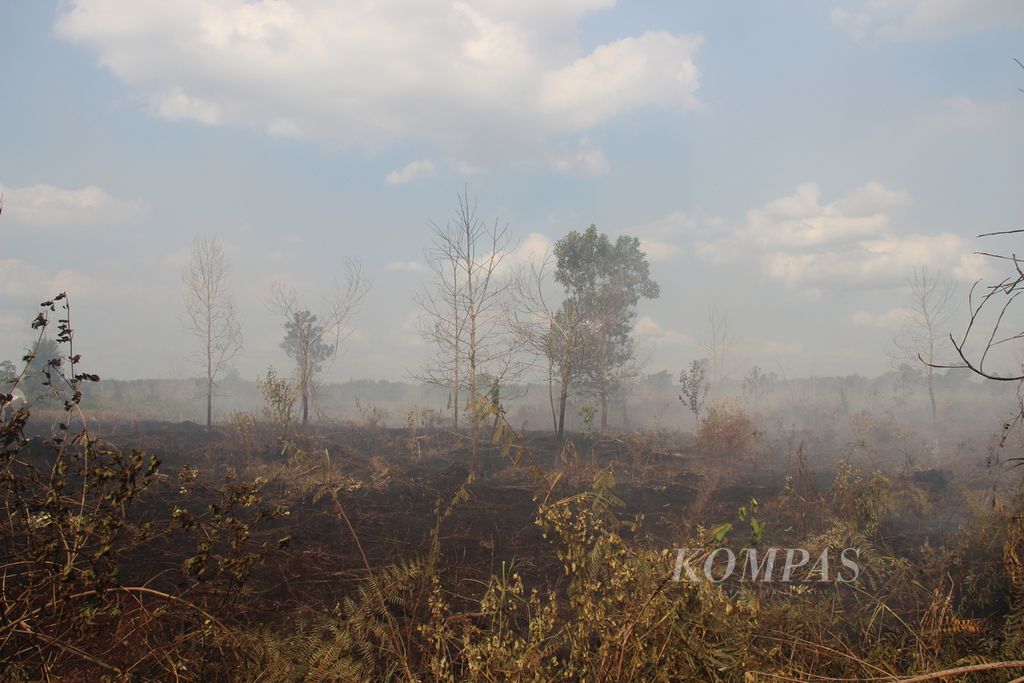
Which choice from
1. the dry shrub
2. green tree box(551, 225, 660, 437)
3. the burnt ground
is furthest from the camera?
green tree box(551, 225, 660, 437)

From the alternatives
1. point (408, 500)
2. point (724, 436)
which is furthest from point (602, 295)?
point (408, 500)

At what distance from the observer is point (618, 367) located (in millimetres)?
22031

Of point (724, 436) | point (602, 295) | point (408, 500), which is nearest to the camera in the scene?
point (408, 500)

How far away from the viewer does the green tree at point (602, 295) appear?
18984 mm

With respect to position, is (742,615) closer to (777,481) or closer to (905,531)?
(905,531)

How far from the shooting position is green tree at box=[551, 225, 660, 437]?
18984mm

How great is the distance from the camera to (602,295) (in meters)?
20.5

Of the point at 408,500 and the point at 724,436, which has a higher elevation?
the point at 724,436

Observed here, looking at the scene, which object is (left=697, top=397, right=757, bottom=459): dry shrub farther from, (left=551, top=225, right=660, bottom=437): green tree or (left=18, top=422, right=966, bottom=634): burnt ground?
(left=551, top=225, right=660, bottom=437): green tree

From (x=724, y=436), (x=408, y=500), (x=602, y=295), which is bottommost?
(x=408, y=500)

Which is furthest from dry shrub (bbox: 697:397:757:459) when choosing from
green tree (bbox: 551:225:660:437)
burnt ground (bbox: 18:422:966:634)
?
green tree (bbox: 551:225:660:437)

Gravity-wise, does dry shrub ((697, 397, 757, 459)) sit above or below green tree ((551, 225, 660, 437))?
below

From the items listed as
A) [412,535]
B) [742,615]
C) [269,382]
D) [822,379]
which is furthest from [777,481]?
[822,379]

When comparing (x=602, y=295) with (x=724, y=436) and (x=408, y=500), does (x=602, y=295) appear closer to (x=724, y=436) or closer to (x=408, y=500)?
(x=724, y=436)
